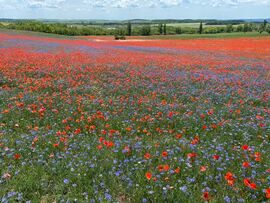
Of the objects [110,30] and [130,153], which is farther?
[110,30]

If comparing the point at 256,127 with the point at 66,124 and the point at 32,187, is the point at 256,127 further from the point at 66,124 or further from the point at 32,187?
the point at 32,187

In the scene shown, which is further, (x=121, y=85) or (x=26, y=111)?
(x=121, y=85)

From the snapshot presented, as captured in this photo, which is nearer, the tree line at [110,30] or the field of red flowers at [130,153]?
the field of red flowers at [130,153]

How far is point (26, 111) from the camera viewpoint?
323 inches

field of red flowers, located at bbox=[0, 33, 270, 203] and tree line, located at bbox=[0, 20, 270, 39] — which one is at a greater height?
tree line, located at bbox=[0, 20, 270, 39]

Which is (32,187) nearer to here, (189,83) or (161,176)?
(161,176)

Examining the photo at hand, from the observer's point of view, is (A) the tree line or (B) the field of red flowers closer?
(B) the field of red flowers

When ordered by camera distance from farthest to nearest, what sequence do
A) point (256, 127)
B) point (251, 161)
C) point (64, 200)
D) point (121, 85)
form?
1. point (121, 85)
2. point (256, 127)
3. point (251, 161)
4. point (64, 200)

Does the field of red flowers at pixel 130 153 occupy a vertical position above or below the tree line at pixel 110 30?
below

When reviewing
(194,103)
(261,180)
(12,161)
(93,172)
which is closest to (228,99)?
(194,103)

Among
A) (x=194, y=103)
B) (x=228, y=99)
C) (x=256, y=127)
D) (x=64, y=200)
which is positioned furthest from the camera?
(x=228, y=99)

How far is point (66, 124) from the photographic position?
744cm

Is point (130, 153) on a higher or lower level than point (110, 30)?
lower

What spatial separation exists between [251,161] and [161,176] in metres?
1.86
